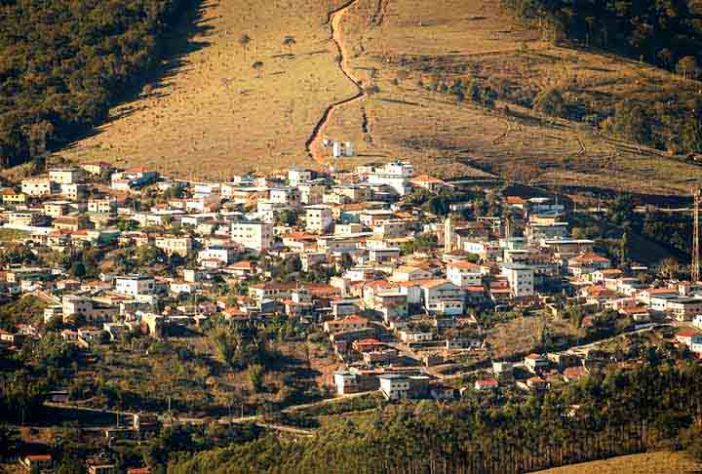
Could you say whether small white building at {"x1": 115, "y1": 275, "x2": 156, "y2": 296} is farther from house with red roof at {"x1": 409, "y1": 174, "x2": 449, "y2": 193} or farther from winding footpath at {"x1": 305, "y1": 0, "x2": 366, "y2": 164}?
winding footpath at {"x1": 305, "y1": 0, "x2": 366, "y2": 164}

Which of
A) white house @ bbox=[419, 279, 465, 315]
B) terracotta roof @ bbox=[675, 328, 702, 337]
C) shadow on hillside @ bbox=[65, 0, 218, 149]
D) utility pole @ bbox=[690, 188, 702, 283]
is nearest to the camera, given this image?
terracotta roof @ bbox=[675, 328, 702, 337]

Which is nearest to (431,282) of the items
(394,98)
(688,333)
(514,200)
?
(688,333)

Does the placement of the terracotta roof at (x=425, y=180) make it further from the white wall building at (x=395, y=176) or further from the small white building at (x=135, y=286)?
the small white building at (x=135, y=286)

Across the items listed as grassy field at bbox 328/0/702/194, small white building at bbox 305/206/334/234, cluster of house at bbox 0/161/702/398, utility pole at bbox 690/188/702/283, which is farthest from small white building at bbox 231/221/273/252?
utility pole at bbox 690/188/702/283

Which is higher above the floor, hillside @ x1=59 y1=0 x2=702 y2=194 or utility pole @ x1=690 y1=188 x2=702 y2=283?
hillside @ x1=59 y1=0 x2=702 y2=194

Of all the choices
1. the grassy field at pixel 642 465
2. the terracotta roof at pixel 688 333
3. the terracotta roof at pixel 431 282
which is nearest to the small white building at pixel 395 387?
the grassy field at pixel 642 465

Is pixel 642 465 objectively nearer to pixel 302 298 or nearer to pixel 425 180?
pixel 302 298
